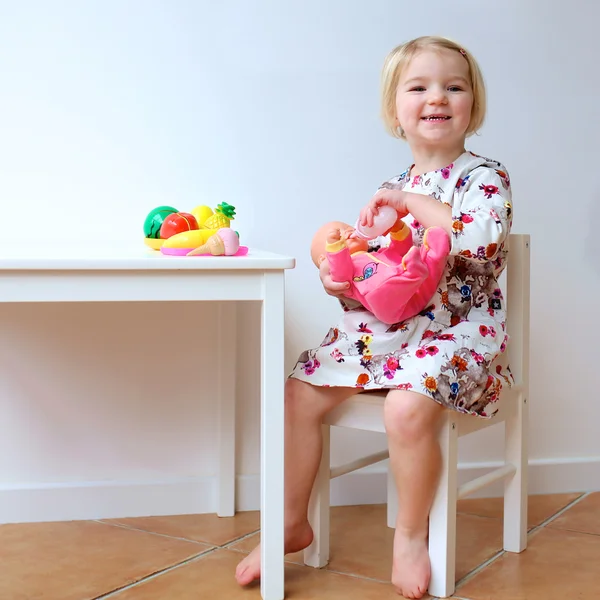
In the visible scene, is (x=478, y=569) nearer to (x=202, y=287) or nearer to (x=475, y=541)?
(x=475, y=541)

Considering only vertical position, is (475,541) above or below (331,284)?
below

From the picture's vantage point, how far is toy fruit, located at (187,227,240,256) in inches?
46.2

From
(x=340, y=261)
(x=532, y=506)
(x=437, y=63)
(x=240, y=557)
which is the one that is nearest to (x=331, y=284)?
(x=340, y=261)

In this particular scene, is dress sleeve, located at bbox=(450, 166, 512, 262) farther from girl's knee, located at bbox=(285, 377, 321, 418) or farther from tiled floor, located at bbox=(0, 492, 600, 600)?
tiled floor, located at bbox=(0, 492, 600, 600)

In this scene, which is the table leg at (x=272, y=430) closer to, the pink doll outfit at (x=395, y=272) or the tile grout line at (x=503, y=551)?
the pink doll outfit at (x=395, y=272)

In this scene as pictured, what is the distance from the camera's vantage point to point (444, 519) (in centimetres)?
126

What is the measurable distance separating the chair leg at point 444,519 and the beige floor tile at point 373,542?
96 millimetres

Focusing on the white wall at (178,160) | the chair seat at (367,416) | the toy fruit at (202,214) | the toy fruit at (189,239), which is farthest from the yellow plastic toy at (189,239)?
the white wall at (178,160)

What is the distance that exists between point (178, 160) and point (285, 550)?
758 millimetres

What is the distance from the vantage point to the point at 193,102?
1650mm

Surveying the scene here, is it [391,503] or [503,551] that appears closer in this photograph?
[503,551]

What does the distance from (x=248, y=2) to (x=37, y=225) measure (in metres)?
0.59

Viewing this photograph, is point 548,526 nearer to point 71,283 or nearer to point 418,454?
point 418,454

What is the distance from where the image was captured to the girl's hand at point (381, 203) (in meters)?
1.28
